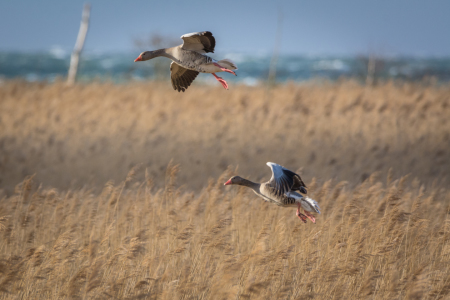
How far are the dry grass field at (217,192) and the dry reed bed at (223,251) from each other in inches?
1.0

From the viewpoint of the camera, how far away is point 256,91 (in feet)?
50.5

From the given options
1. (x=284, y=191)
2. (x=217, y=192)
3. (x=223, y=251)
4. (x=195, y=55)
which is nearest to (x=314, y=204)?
(x=284, y=191)

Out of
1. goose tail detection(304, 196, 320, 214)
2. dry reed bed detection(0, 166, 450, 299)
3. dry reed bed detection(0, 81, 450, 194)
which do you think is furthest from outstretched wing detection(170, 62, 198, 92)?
dry reed bed detection(0, 81, 450, 194)

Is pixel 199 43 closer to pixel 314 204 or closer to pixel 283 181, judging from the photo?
pixel 283 181

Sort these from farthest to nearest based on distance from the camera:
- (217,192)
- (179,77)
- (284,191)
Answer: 1. (217,192)
2. (284,191)
3. (179,77)

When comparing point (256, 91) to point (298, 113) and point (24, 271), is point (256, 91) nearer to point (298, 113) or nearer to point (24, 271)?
point (298, 113)

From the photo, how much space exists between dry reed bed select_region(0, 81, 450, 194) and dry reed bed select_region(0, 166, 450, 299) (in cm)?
278

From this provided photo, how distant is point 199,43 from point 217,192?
353 centimetres

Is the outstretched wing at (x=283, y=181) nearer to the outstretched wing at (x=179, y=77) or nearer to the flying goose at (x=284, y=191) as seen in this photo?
the flying goose at (x=284, y=191)

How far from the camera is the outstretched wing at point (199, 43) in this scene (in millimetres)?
2791

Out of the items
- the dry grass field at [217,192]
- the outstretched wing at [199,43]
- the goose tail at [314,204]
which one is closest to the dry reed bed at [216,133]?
the dry grass field at [217,192]

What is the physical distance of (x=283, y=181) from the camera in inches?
137

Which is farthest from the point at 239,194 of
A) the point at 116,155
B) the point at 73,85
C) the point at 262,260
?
the point at 73,85

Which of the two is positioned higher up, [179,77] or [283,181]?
[179,77]
